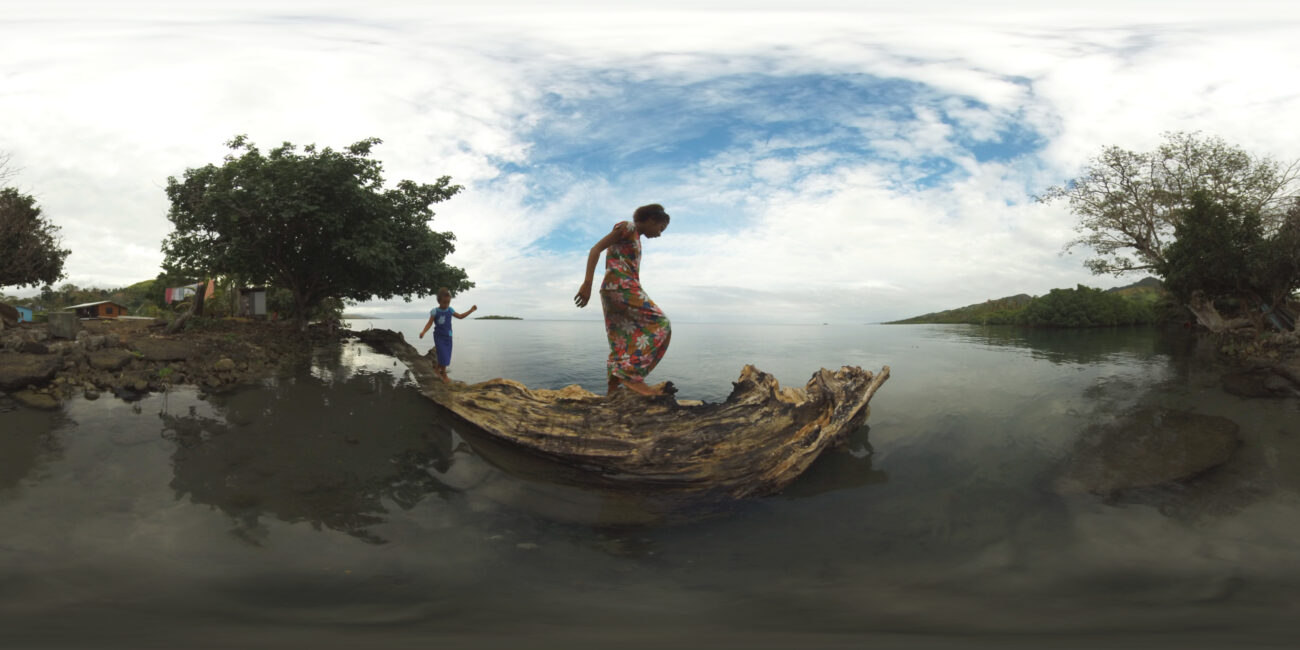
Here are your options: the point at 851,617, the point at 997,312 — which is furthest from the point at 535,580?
the point at 997,312

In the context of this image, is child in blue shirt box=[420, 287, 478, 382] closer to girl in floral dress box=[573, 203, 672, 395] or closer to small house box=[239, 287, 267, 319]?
girl in floral dress box=[573, 203, 672, 395]

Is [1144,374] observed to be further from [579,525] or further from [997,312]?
[997,312]

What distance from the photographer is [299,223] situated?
15.4 metres

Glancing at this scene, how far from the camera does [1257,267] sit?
49.5 feet

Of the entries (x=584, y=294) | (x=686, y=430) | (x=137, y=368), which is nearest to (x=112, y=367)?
(x=137, y=368)

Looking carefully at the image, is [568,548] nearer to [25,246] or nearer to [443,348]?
[443,348]

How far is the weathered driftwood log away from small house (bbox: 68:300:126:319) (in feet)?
149

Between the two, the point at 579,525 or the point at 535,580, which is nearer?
the point at 535,580

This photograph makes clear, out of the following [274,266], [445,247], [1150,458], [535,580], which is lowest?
[535,580]

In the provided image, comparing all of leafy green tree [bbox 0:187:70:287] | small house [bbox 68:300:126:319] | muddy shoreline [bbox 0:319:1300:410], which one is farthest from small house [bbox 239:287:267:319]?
muddy shoreline [bbox 0:319:1300:410]

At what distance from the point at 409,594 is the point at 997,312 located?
74140mm

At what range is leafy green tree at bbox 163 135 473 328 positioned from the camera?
1442cm

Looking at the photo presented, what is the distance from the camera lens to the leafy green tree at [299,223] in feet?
47.3

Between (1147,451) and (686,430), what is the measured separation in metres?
5.30
